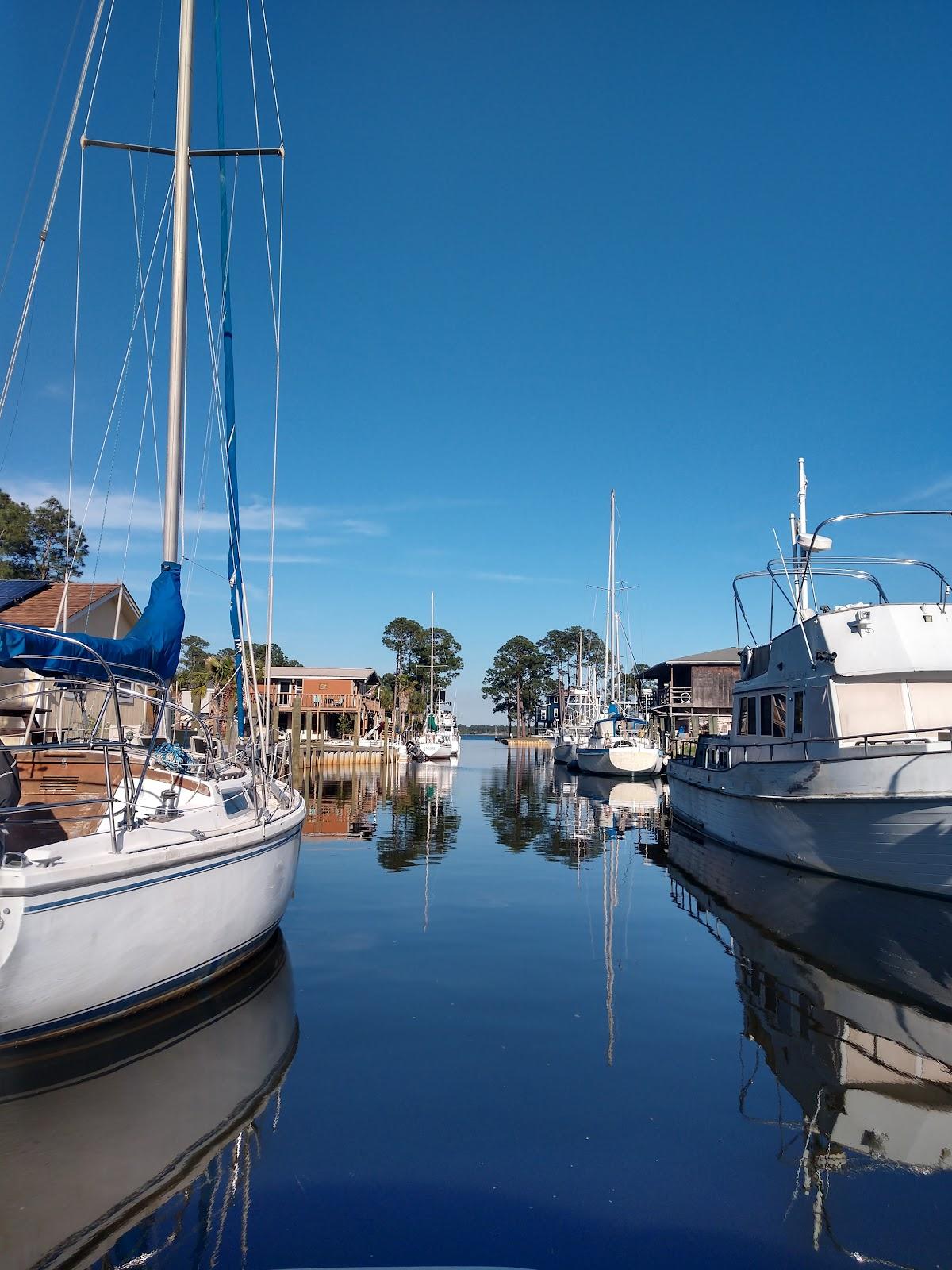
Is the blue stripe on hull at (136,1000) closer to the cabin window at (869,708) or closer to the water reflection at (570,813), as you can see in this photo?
the water reflection at (570,813)

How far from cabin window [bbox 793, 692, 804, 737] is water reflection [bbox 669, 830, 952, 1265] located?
3193mm

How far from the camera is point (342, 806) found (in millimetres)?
26766

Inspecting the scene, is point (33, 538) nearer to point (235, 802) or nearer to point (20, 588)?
point (20, 588)

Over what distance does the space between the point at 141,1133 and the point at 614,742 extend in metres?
39.4

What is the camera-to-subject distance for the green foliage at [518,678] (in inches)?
5202

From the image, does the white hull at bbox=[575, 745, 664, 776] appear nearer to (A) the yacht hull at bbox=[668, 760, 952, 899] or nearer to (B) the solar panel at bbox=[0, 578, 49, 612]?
(A) the yacht hull at bbox=[668, 760, 952, 899]

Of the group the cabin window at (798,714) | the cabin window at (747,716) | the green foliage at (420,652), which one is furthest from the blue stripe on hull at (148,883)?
the green foliage at (420,652)

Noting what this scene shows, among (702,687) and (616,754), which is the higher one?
(702,687)

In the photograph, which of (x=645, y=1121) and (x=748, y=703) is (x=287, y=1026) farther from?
(x=748, y=703)

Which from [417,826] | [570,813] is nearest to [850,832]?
[417,826]

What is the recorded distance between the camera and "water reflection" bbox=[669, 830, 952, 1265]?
510 cm

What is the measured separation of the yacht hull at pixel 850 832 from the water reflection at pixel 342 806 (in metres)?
8.84

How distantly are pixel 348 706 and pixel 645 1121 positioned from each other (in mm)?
61247

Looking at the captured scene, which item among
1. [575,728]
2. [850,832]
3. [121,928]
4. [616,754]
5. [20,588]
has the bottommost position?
[121,928]
